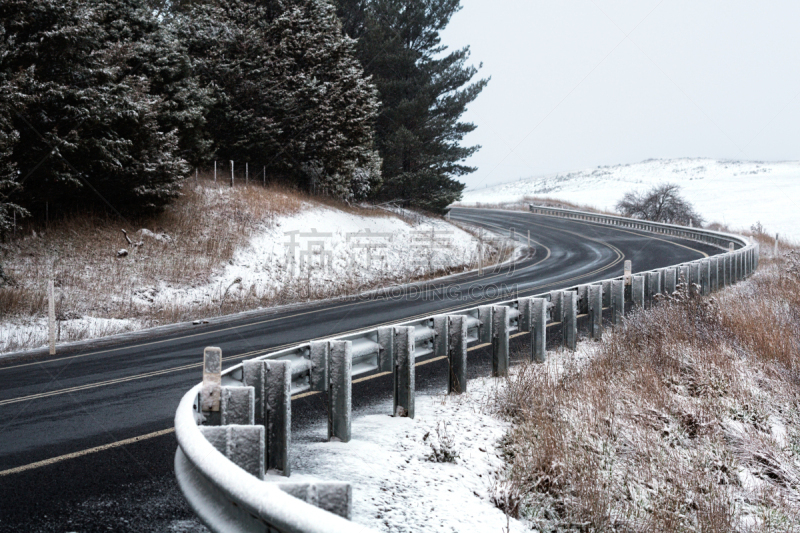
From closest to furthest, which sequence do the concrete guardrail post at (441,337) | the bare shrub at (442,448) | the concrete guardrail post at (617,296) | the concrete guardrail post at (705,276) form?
the bare shrub at (442,448) → the concrete guardrail post at (441,337) → the concrete guardrail post at (617,296) → the concrete guardrail post at (705,276)

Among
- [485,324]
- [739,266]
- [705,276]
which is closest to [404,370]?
[485,324]

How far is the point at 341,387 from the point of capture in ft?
16.9

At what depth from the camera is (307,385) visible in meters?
5.18

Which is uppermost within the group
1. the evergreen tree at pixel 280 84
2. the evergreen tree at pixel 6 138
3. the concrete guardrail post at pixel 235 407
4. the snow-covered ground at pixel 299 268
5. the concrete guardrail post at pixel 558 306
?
the evergreen tree at pixel 280 84

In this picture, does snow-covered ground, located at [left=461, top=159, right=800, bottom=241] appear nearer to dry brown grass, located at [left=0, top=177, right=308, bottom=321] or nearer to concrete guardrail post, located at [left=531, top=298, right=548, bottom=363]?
dry brown grass, located at [left=0, top=177, right=308, bottom=321]

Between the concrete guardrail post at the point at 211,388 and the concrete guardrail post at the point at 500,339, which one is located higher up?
the concrete guardrail post at the point at 211,388

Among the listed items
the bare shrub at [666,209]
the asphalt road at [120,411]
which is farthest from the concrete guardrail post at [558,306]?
the bare shrub at [666,209]

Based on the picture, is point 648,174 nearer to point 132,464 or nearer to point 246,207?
point 246,207

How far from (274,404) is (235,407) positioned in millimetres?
682

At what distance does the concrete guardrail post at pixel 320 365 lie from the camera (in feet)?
16.9

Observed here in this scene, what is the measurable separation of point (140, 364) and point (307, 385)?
5.13 meters

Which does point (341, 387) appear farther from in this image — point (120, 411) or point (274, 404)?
point (120, 411)

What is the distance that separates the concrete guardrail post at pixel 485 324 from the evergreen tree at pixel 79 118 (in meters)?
12.3

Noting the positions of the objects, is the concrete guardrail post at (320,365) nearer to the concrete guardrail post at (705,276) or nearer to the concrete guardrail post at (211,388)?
the concrete guardrail post at (211,388)
